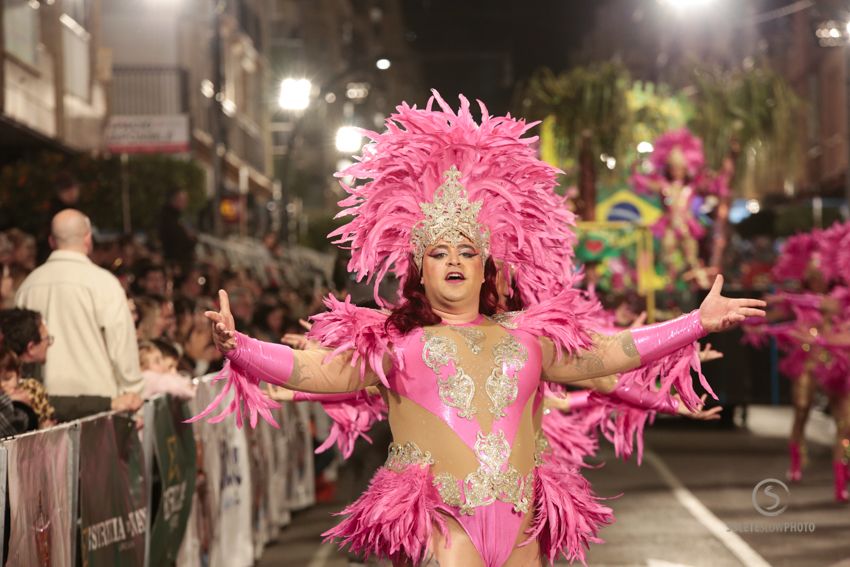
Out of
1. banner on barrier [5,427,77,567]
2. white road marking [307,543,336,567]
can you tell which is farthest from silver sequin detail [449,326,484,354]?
white road marking [307,543,336,567]

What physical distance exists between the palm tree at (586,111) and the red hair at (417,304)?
17.0m

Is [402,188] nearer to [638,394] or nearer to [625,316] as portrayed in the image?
[638,394]

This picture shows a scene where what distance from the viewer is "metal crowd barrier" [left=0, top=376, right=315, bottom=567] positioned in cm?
714

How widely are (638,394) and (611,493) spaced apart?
7123mm

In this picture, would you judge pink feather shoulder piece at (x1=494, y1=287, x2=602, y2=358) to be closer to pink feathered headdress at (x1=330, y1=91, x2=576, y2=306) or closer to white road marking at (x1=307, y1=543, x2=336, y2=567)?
pink feathered headdress at (x1=330, y1=91, x2=576, y2=306)

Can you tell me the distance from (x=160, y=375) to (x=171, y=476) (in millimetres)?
909

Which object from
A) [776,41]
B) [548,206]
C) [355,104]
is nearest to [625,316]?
[548,206]

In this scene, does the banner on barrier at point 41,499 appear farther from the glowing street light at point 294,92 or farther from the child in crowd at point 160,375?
the glowing street light at point 294,92

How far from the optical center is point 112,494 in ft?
28.5

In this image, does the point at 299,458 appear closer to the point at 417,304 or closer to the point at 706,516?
the point at 706,516

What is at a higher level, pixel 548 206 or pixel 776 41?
pixel 776 41

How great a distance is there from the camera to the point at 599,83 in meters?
24.3

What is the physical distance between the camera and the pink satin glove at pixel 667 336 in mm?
6723

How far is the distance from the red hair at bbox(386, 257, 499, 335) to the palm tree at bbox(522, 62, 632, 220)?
670 inches
